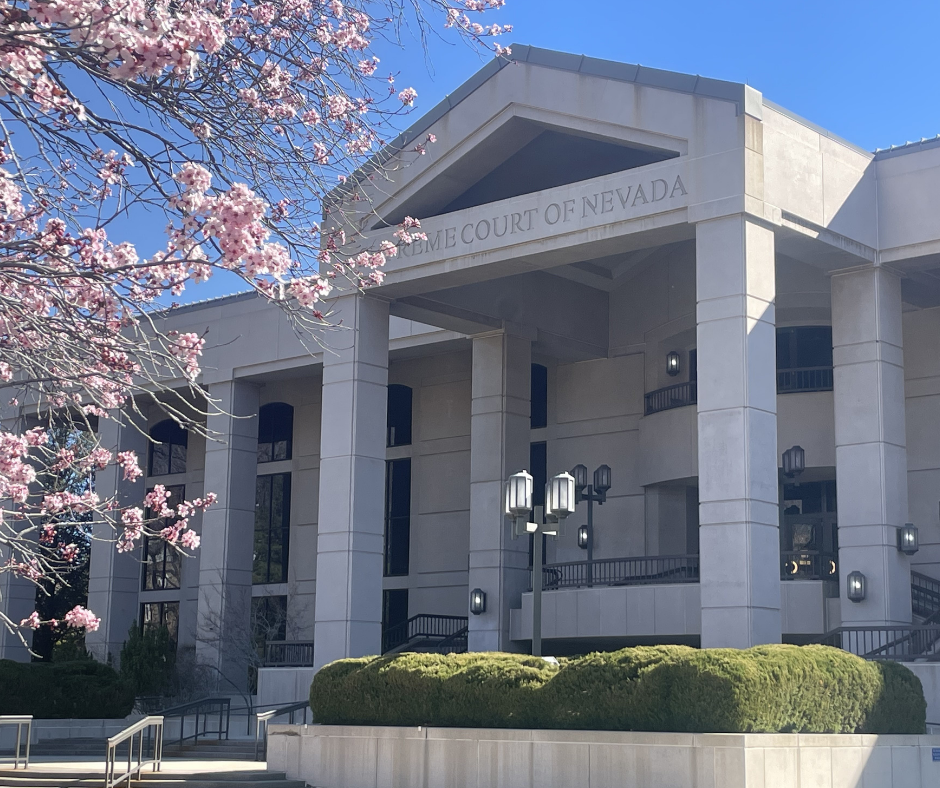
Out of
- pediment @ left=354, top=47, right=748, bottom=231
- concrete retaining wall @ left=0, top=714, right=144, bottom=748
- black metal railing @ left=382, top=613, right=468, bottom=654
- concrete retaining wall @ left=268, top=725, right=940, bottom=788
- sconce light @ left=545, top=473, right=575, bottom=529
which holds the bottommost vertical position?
concrete retaining wall @ left=0, top=714, right=144, bottom=748

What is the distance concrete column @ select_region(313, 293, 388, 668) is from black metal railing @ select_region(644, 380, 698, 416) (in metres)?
7.92

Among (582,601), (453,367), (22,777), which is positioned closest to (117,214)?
(22,777)

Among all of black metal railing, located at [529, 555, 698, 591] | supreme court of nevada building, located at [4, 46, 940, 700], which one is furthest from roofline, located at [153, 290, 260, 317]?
black metal railing, located at [529, 555, 698, 591]

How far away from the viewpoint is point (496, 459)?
3142 centimetres

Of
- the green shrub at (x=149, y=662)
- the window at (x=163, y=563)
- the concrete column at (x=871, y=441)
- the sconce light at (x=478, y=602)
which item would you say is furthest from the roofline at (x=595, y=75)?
the window at (x=163, y=563)

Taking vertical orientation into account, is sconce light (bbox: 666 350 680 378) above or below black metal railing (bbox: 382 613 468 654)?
above

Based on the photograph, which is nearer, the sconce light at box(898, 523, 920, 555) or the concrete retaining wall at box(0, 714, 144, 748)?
the sconce light at box(898, 523, 920, 555)

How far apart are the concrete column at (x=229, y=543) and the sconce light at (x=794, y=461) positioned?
605 inches

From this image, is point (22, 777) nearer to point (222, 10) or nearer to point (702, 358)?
point (702, 358)

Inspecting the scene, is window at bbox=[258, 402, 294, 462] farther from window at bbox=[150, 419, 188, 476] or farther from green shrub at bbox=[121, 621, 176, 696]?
green shrub at bbox=[121, 621, 176, 696]

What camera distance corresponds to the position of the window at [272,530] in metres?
40.7

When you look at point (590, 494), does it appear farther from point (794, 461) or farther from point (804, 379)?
point (804, 379)

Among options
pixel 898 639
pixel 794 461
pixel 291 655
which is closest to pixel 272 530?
pixel 291 655

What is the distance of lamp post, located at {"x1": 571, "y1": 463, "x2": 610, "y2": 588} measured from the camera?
29930 mm
